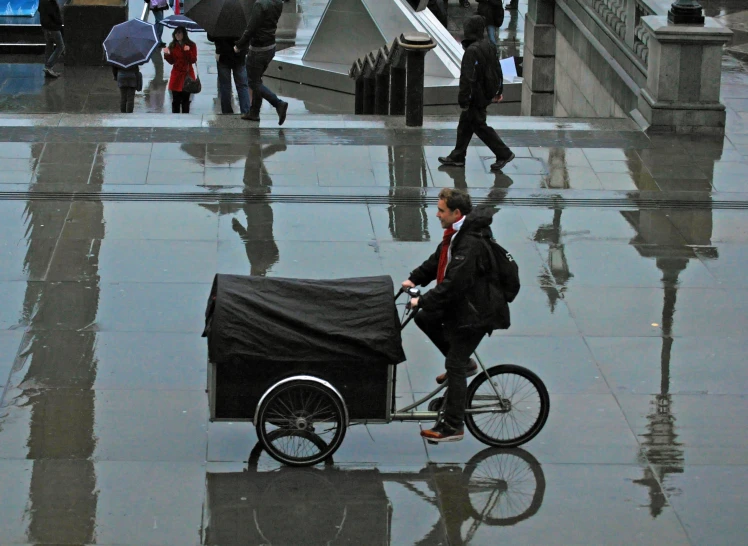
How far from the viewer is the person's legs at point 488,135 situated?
509 inches

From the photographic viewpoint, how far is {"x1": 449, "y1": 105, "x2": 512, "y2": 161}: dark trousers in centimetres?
1291

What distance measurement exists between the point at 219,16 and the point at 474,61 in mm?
5103

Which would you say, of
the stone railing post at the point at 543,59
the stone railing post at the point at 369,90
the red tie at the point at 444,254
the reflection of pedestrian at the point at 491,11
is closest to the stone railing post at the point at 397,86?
the stone railing post at the point at 369,90

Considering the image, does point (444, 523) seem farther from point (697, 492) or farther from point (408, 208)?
point (408, 208)

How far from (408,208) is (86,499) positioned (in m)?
6.01

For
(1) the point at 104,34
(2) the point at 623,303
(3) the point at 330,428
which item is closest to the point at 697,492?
(3) the point at 330,428

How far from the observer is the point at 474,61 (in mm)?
12492

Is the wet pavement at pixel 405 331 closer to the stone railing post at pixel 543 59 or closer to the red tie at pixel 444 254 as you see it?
the red tie at pixel 444 254

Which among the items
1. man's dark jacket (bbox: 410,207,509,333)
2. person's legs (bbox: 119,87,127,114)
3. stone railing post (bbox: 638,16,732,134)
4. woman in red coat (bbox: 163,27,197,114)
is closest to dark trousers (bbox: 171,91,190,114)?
woman in red coat (bbox: 163,27,197,114)

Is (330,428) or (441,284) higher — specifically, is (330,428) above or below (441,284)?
below

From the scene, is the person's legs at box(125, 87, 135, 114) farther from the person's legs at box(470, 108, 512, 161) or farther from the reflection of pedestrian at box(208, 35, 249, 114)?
the person's legs at box(470, 108, 512, 161)

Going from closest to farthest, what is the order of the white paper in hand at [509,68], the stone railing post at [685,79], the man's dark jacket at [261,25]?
the stone railing post at [685,79] → the man's dark jacket at [261,25] → the white paper in hand at [509,68]

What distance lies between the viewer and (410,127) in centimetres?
1473

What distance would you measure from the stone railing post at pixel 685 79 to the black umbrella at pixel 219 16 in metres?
5.48
